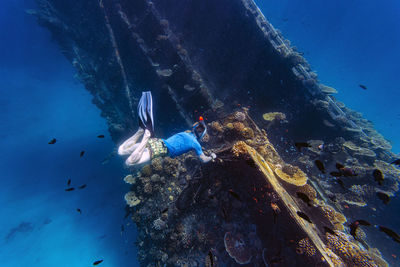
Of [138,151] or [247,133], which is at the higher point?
[247,133]

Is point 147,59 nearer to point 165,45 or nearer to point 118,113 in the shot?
point 165,45

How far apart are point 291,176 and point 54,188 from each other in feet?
68.1

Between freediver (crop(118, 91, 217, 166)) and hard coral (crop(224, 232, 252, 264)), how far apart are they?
2677 mm

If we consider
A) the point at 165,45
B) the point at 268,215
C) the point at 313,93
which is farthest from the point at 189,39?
the point at 268,215

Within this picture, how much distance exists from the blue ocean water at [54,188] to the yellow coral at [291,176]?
37.5ft

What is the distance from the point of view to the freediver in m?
3.67

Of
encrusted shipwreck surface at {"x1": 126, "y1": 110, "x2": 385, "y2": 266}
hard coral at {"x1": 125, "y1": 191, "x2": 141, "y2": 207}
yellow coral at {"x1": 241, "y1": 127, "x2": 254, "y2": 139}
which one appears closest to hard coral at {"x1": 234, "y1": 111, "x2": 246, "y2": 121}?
encrusted shipwreck surface at {"x1": 126, "y1": 110, "x2": 385, "y2": 266}

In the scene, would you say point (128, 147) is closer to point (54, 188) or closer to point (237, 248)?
point (237, 248)

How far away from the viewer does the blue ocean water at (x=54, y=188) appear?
11297 millimetres

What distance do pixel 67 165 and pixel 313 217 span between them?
21827 millimetres

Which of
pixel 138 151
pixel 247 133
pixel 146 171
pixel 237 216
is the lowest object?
pixel 146 171

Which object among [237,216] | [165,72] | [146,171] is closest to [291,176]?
[237,216]

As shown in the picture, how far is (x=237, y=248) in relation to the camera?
4.59 meters

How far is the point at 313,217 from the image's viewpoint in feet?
14.7
